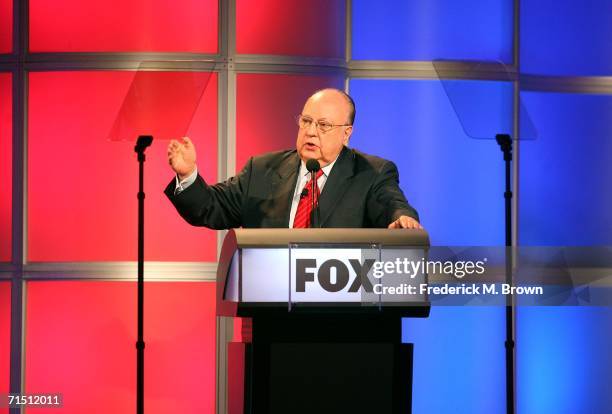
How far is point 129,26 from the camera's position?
16.6 ft

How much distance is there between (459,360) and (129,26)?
7.70 feet

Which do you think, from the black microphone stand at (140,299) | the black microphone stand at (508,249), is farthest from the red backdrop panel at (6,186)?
the black microphone stand at (508,249)

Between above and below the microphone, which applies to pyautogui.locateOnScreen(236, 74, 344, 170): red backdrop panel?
above

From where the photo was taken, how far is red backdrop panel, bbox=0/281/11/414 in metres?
5.09

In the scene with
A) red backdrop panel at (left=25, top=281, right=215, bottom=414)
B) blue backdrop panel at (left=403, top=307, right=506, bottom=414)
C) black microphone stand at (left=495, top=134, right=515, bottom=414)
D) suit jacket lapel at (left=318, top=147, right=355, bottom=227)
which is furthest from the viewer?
blue backdrop panel at (left=403, top=307, right=506, bottom=414)

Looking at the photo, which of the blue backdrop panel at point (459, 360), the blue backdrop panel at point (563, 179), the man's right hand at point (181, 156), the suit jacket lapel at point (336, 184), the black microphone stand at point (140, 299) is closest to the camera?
the man's right hand at point (181, 156)

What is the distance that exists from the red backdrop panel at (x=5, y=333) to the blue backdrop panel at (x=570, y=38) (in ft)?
9.34

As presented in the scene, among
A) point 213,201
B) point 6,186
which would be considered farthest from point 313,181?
point 6,186

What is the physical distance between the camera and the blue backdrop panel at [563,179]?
17.7 feet

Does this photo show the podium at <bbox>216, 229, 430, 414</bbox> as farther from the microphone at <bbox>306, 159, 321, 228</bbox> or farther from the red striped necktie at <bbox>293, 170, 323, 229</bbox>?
the red striped necktie at <bbox>293, 170, 323, 229</bbox>

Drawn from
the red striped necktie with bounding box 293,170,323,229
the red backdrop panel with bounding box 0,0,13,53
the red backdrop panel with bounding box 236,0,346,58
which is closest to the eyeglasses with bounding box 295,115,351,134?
the red striped necktie with bounding box 293,170,323,229

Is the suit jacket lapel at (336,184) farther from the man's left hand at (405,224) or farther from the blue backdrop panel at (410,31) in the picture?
the blue backdrop panel at (410,31)

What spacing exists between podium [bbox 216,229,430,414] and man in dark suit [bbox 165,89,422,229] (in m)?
0.58

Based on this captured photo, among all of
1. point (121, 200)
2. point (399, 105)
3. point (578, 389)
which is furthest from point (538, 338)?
point (121, 200)
